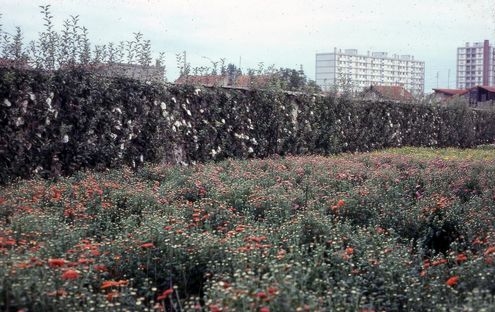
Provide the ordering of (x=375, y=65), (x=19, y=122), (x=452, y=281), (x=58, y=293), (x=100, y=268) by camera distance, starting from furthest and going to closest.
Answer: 1. (x=375, y=65)
2. (x=19, y=122)
3. (x=100, y=268)
4. (x=452, y=281)
5. (x=58, y=293)

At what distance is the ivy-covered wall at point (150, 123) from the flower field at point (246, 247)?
0.88 m

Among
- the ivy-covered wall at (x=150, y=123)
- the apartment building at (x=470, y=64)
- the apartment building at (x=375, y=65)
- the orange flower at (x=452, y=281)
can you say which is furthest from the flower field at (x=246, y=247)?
the apartment building at (x=470, y=64)

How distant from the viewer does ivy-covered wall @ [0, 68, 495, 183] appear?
7.83m

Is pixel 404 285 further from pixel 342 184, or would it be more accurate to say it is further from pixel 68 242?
pixel 342 184

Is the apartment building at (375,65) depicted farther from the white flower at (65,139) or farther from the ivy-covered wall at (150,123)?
the white flower at (65,139)

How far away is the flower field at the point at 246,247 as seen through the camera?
311 cm

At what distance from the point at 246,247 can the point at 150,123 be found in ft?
20.6

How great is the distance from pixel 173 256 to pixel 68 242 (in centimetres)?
81

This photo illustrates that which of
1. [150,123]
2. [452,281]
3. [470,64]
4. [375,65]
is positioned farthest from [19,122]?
[470,64]

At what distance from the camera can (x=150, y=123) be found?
9.80m

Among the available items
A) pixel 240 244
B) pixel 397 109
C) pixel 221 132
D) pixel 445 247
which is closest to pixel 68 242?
pixel 240 244

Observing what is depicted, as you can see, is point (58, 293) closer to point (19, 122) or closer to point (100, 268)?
point (100, 268)

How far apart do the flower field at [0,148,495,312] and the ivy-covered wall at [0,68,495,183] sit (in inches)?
34.5

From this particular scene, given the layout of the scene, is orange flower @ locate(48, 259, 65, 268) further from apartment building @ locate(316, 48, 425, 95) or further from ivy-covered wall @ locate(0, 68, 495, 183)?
apartment building @ locate(316, 48, 425, 95)
